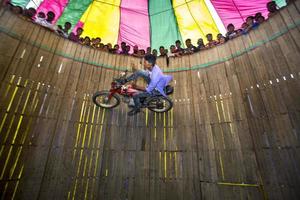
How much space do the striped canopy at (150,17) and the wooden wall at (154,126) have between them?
79.5 inches

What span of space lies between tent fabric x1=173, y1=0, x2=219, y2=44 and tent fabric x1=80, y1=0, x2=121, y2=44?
2.79 metres

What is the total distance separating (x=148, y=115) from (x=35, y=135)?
139 inches

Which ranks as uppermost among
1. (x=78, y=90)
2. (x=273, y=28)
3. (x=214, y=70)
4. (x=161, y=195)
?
(x=273, y=28)

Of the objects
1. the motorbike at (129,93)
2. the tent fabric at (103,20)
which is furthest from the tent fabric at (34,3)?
the motorbike at (129,93)

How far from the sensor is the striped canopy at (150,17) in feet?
25.1

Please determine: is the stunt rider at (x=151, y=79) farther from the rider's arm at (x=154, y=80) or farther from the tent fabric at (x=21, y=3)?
the tent fabric at (x=21, y=3)

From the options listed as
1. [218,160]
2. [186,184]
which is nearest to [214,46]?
[218,160]

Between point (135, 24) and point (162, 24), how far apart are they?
1.29 m

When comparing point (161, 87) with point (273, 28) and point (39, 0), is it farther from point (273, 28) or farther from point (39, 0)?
point (39, 0)

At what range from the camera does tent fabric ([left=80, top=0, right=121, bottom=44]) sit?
811 centimetres

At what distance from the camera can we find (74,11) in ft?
25.5

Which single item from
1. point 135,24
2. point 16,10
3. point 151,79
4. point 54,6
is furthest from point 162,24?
point 16,10

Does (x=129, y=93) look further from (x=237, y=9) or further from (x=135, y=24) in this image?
(x=237, y=9)

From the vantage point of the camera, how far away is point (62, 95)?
19.1ft
